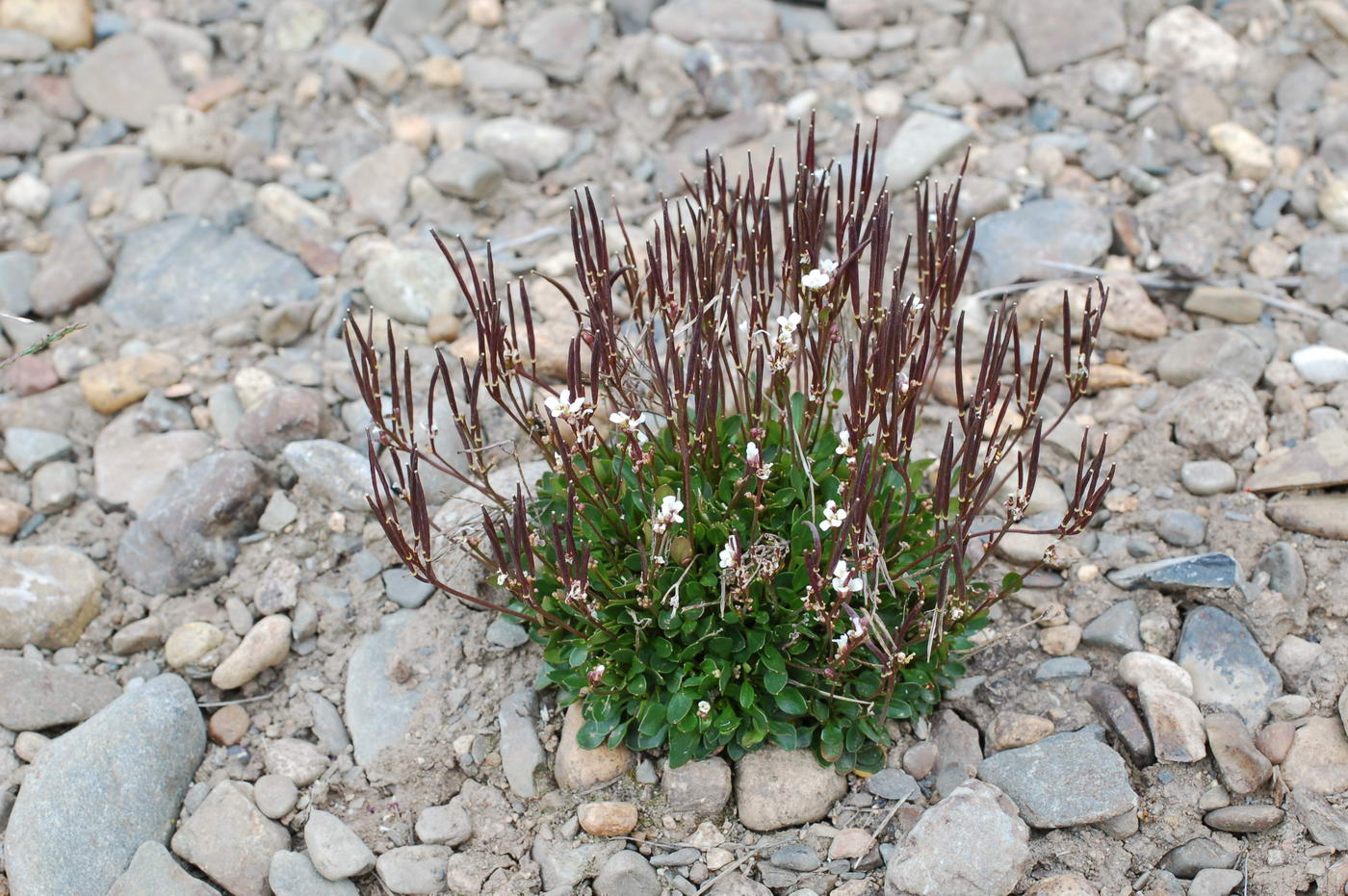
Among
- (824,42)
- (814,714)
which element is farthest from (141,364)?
(824,42)

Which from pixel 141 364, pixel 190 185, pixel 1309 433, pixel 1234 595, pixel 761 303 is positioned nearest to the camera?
pixel 761 303

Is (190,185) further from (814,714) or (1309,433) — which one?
(1309,433)

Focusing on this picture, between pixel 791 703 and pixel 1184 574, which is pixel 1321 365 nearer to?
pixel 1184 574

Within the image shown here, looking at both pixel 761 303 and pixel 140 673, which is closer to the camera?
pixel 761 303

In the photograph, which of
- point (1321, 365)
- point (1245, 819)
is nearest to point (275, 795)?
point (1245, 819)

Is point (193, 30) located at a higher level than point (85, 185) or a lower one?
higher

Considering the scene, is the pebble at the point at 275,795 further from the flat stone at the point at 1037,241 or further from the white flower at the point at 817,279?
the flat stone at the point at 1037,241
